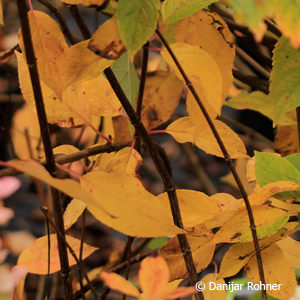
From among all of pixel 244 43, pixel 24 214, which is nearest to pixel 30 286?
pixel 24 214

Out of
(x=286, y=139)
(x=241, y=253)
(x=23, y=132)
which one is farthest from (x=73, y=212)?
(x=23, y=132)

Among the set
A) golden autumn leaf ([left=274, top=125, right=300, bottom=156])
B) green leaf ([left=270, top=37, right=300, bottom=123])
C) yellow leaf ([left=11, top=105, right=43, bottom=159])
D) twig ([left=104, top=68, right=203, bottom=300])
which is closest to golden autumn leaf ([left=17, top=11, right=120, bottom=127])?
twig ([left=104, top=68, right=203, bottom=300])

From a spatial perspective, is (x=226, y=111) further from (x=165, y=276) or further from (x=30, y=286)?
(x=165, y=276)

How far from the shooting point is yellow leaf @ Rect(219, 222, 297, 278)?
1.26ft

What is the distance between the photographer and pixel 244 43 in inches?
28.5

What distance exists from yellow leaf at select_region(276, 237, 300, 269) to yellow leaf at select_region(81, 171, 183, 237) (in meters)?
0.19

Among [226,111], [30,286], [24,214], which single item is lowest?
[24,214]

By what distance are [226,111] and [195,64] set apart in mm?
1773

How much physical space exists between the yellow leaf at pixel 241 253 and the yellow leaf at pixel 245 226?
0.10ft

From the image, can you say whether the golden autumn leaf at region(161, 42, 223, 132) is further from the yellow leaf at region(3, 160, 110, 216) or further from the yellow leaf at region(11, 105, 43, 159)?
the yellow leaf at region(11, 105, 43, 159)

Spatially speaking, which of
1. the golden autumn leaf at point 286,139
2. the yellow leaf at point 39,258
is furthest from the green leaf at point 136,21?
the golden autumn leaf at point 286,139

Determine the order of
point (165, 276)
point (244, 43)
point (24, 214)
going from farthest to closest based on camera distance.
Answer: point (24, 214) < point (244, 43) < point (165, 276)

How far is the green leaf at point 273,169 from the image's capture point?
0.36 m

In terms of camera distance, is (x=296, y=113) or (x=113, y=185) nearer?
(x=113, y=185)
